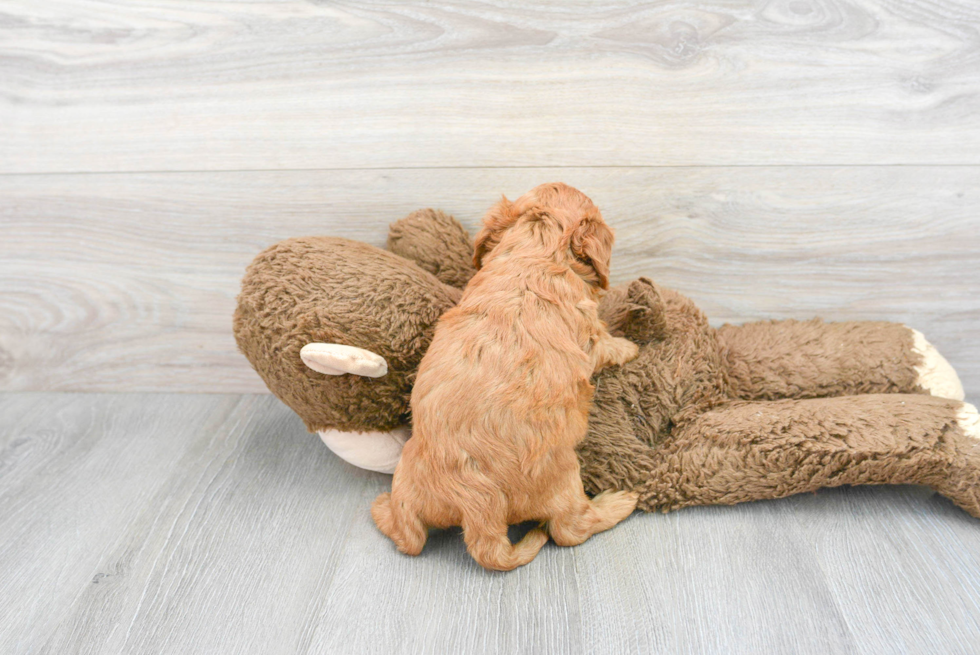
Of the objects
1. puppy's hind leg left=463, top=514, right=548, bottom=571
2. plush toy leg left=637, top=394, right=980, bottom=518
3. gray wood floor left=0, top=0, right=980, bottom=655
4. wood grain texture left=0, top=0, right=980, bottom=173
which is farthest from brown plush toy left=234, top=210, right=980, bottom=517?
wood grain texture left=0, top=0, right=980, bottom=173

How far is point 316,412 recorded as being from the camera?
133cm

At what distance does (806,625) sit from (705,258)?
0.81 m

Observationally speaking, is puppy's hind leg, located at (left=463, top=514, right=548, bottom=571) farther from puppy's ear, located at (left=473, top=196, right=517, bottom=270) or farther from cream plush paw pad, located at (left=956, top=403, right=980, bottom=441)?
cream plush paw pad, located at (left=956, top=403, right=980, bottom=441)

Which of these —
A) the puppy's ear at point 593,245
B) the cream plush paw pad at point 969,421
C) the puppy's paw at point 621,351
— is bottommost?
the cream plush paw pad at point 969,421

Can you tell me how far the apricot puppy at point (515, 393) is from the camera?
1097 millimetres

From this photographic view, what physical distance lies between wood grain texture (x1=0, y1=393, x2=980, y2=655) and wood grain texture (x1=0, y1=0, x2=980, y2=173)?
0.76m

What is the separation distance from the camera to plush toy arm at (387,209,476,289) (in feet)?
4.86

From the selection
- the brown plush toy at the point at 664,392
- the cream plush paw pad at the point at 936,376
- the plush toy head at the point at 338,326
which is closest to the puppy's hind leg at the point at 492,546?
the brown plush toy at the point at 664,392

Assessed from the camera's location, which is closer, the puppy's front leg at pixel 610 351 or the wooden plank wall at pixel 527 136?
the puppy's front leg at pixel 610 351

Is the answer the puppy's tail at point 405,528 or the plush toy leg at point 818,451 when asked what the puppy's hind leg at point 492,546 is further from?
the plush toy leg at point 818,451

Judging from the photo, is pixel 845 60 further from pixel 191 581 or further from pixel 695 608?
pixel 191 581

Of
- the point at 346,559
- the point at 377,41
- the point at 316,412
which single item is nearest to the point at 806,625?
the point at 346,559

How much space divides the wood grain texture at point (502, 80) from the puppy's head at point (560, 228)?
277 mm

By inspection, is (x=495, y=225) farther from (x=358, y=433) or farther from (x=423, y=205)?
(x=358, y=433)
